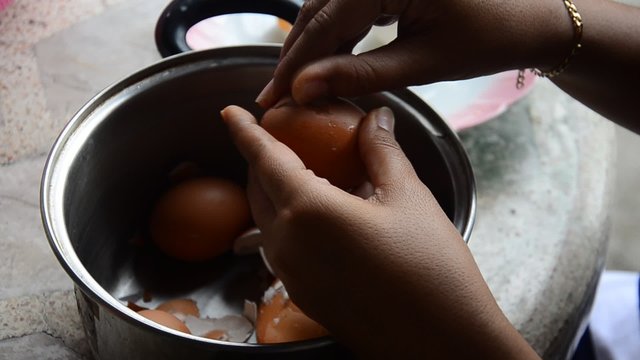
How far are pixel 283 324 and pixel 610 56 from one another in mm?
425

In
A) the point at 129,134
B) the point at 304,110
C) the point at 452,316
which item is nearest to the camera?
the point at 452,316

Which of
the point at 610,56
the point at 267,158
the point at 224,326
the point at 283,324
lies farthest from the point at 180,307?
the point at 610,56

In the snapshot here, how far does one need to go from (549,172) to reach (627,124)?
0.13m

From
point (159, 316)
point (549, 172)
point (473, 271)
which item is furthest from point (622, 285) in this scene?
point (159, 316)

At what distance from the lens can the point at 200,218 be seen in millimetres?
720

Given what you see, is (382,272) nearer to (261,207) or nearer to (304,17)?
(261,207)

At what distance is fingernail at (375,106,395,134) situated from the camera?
579mm

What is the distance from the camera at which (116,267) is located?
2.48ft

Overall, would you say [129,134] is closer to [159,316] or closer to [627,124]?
[159,316]

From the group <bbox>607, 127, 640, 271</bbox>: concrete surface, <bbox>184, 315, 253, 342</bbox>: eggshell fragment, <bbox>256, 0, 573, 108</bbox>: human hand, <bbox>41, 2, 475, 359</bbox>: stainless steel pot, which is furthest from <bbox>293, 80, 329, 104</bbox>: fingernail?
<bbox>607, 127, 640, 271</bbox>: concrete surface

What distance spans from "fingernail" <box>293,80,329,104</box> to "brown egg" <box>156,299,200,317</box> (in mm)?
276

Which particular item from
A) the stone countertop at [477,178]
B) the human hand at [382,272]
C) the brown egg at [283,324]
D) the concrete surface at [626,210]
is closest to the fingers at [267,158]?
the human hand at [382,272]

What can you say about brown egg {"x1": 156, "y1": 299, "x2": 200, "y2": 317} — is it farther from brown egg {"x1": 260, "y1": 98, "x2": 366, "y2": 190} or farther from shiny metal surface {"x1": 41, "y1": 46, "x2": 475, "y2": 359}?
brown egg {"x1": 260, "y1": 98, "x2": 366, "y2": 190}

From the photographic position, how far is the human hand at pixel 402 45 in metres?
0.56
